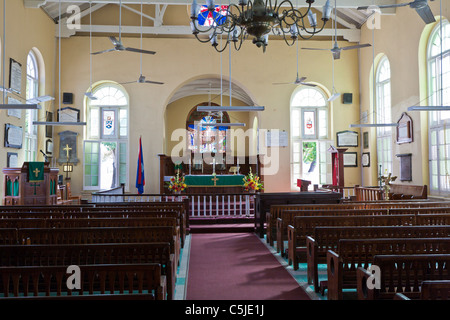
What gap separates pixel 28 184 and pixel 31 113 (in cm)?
396

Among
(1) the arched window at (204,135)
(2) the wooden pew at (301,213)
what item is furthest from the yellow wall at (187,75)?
(2) the wooden pew at (301,213)

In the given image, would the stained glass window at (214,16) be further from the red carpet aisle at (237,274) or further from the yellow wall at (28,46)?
the yellow wall at (28,46)

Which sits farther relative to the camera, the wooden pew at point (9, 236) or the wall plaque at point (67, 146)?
the wall plaque at point (67, 146)

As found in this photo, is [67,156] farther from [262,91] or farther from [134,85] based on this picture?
[262,91]

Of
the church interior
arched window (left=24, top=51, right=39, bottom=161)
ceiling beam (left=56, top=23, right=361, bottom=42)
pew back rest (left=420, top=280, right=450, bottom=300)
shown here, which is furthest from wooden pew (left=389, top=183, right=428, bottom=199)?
arched window (left=24, top=51, right=39, bottom=161)

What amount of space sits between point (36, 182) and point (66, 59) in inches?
243

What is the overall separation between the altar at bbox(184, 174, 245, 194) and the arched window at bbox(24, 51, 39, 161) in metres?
4.70

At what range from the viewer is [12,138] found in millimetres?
9891

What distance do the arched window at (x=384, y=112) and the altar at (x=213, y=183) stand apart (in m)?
4.48

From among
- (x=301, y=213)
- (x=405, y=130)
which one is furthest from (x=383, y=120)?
(x=301, y=213)

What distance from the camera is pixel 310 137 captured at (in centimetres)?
1391

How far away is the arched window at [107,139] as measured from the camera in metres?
13.1

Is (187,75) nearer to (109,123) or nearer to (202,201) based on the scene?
(109,123)
